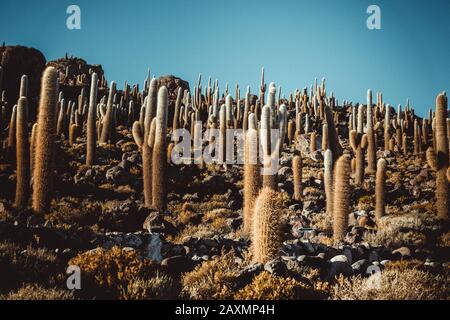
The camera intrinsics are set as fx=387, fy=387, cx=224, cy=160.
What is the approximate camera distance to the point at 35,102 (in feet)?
91.7

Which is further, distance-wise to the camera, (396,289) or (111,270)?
(111,270)

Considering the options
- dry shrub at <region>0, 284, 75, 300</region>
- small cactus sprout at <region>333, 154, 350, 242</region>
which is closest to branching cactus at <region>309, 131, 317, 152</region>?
small cactus sprout at <region>333, 154, 350, 242</region>

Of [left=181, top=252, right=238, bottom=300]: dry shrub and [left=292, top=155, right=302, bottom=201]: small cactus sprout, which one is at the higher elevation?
[left=292, top=155, right=302, bottom=201]: small cactus sprout

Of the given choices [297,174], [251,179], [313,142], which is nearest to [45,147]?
[251,179]

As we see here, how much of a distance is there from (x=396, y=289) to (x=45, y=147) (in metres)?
9.14

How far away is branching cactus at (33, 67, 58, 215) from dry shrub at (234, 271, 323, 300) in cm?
708

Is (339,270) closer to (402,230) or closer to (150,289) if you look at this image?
(150,289)

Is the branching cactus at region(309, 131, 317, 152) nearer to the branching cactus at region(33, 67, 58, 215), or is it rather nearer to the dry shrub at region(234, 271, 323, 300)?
the branching cactus at region(33, 67, 58, 215)

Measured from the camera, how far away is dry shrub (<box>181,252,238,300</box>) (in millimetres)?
5859

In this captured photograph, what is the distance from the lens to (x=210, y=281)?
6.20 m

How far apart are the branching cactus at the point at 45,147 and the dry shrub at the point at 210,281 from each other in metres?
5.73
